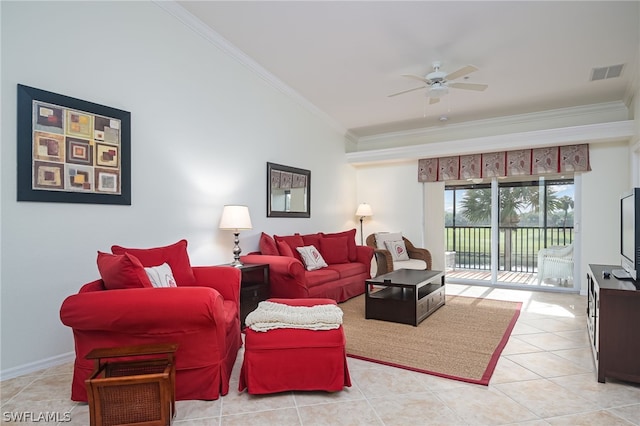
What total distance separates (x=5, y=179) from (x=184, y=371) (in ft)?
5.43

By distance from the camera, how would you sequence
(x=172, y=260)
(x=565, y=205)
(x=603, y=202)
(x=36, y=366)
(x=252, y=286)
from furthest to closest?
(x=565, y=205) → (x=603, y=202) → (x=252, y=286) → (x=172, y=260) → (x=36, y=366)

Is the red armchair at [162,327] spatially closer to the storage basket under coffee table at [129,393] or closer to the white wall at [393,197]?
the storage basket under coffee table at [129,393]

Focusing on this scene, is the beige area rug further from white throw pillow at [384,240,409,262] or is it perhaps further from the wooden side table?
white throw pillow at [384,240,409,262]

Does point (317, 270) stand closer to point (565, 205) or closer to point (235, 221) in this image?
point (235, 221)

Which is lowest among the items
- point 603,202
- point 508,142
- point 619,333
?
point 619,333

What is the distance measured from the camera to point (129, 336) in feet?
6.39

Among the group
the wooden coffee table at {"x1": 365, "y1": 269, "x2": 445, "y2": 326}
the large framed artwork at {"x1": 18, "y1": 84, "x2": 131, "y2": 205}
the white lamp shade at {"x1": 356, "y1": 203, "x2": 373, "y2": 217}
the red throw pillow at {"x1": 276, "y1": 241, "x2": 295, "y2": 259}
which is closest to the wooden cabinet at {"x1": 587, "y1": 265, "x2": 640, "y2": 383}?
the wooden coffee table at {"x1": 365, "y1": 269, "x2": 445, "y2": 326}

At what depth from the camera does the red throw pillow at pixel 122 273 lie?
2.02m

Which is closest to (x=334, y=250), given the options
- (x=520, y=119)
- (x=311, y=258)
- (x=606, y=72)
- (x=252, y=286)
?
(x=311, y=258)

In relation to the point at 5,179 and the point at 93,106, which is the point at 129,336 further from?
the point at 93,106

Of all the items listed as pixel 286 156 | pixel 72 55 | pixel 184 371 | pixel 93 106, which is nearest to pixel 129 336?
pixel 184 371

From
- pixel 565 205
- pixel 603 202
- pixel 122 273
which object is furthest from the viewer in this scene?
pixel 565 205

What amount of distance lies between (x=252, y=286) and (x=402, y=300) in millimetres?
1546

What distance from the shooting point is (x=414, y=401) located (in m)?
2.08
